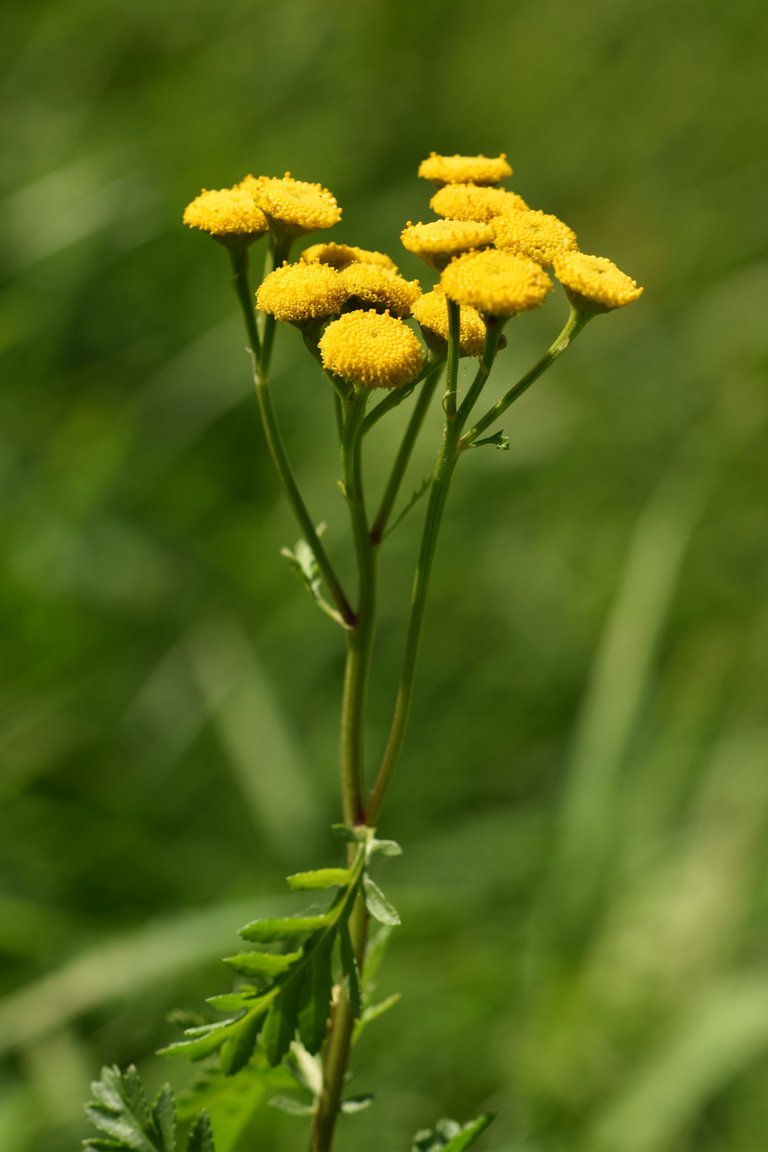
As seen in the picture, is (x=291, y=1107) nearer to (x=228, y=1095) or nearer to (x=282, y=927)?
(x=228, y=1095)

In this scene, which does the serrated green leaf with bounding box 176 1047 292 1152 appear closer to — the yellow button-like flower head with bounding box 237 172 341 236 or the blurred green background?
the blurred green background

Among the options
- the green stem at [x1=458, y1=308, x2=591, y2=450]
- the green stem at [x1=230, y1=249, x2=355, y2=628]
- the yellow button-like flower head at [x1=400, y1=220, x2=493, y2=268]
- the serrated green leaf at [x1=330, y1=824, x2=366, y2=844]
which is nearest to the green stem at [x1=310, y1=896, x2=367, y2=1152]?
the serrated green leaf at [x1=330, y1=824, x2=366, y2=844]

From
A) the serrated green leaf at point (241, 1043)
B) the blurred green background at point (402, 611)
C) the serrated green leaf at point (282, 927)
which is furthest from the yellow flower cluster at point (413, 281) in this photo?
the blurred green background at point (402, 611)

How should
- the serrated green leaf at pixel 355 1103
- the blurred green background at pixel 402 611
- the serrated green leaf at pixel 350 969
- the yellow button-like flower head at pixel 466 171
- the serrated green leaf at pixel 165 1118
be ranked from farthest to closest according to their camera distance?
the blurred green background at pixel 402 611 → the yellow button-like flower head at pixel 466 171 → the serrated green leaf at pixel 355 1103 → the serrated green leaf at pixel 165 1118 → the serrated green leaf at pixel 350 969

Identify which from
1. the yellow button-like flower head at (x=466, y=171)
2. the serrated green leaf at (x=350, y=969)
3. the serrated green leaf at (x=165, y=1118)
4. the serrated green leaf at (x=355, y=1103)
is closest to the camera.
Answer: the serrated green leaf at (x=350, y=969)

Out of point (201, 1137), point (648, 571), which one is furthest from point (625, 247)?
point (201, 1137)

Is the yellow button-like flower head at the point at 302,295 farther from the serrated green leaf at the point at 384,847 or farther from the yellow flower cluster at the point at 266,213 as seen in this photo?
the serrated green leaf at the point at 384,847

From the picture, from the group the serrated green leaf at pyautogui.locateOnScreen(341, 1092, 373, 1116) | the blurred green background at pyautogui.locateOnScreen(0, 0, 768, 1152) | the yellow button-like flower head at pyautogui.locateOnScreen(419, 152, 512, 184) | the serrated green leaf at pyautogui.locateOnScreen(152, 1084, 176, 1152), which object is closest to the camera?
the serrated green leaf at pyautogui.locateOnScreen(152, 1084, 176, 1152)
